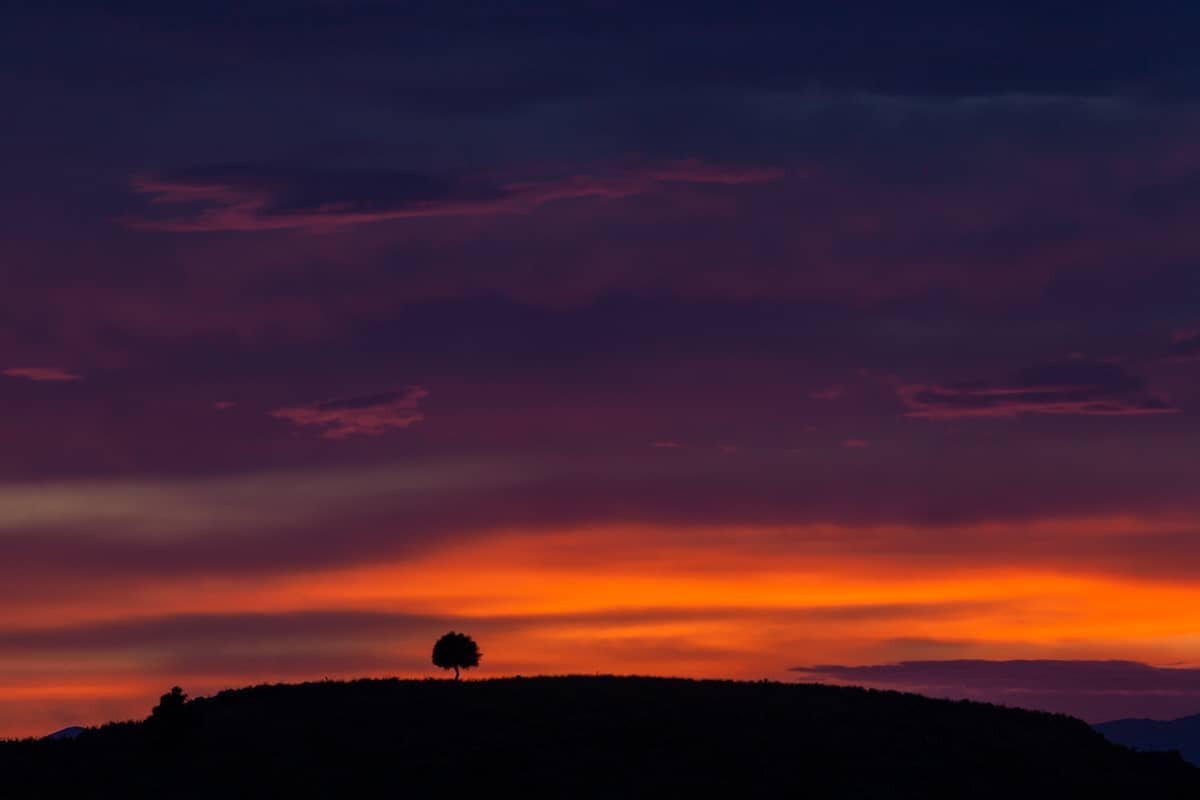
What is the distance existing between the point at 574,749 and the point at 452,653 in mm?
20312

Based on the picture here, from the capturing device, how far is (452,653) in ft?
299

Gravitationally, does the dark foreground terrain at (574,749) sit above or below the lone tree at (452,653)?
→ below

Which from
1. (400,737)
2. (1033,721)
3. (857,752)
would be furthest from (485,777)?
(1033,721)

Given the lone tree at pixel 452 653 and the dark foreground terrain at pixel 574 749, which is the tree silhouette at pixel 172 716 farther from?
the lone tree at pixel 452 653

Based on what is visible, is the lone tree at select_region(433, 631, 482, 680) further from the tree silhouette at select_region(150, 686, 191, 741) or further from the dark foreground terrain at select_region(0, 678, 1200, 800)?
the tree silhouette at select_region(150, 686, 191, 741)

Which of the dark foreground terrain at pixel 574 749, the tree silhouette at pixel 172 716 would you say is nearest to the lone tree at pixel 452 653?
the dark foreground terrain at pixel 574 749

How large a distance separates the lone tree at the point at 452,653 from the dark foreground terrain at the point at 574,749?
4.93 m

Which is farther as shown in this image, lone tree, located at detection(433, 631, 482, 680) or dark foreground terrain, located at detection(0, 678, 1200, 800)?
lone tree, located at detection(433, 631, 482, 680)

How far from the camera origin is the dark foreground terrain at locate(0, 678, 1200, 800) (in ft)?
227

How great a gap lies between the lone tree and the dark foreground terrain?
16.2ft

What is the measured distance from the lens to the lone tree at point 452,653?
9119cm

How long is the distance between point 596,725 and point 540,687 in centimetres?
865

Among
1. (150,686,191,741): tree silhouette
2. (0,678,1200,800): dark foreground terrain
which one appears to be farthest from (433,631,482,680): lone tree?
(150,686,191,741): tree silhouette

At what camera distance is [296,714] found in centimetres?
7925
